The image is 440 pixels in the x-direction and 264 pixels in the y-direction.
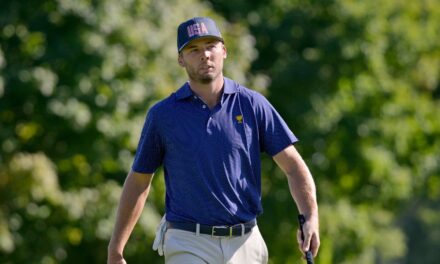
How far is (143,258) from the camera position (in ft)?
85.0

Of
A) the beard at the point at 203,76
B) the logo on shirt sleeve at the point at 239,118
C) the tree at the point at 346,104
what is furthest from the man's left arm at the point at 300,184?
the tree at the point at 346,104

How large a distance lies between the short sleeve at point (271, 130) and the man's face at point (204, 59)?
0.32 meters

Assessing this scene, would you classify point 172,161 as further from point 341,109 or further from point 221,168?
point 341,109

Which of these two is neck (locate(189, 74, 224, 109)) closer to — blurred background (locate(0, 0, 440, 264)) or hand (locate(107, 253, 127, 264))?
hand (locate(107, 253, 127, 264))

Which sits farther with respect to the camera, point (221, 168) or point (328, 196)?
point (328, 196)

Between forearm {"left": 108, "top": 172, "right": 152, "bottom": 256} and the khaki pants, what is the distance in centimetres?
25

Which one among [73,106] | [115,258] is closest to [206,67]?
[115,258]

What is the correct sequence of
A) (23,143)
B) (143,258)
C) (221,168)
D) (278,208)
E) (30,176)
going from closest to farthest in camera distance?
1. (221,168)
2. (30,176)
3. (23,143)
4. (143,258)
5. (278,208)

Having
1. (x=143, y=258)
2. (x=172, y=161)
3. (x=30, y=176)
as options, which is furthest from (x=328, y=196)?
(x=172, y=161)

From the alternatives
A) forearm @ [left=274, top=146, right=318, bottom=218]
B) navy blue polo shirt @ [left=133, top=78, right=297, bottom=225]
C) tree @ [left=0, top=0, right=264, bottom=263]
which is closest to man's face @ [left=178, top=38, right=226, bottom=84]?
navy blue polo shirt @ [left=133, top=78, right=297, bottom=225]

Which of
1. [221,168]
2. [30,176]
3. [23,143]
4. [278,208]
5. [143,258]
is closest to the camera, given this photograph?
[221,168]

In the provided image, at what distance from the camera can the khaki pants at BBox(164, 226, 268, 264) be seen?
25.2 feet

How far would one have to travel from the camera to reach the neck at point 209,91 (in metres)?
7.75

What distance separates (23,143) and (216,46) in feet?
52.4
